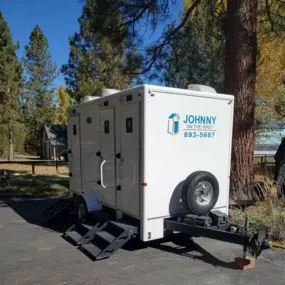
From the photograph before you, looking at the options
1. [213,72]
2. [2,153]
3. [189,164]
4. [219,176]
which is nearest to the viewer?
[189,164]

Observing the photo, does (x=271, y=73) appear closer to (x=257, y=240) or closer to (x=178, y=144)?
(x=178, y=144)

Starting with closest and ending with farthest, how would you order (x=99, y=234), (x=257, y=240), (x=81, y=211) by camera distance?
1. (x=257, y=240)
2. (x=99, y=234)
3. (x=81, y=211)

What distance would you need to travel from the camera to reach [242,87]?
6.66 meters

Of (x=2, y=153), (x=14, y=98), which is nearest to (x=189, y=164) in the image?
(x=14, y=98)

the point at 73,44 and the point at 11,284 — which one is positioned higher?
the point at 73,44

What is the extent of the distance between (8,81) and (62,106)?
14.4 meters

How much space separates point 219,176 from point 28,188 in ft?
24.3

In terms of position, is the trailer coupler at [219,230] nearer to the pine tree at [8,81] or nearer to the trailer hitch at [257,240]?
the trailer hitch at [257,240]

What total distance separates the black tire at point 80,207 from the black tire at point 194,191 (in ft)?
7.13

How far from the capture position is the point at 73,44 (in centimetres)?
2017

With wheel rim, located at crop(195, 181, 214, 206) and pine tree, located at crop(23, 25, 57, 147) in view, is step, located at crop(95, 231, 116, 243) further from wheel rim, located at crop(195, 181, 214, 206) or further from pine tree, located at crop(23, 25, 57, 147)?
pine tree, located at crop(23, 25, 57, 147)

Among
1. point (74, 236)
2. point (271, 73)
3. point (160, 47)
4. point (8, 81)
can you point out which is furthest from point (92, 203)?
point (8, 81)

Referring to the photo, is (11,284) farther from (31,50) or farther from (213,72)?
(31,50)

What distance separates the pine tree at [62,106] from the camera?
3681 centimetres
